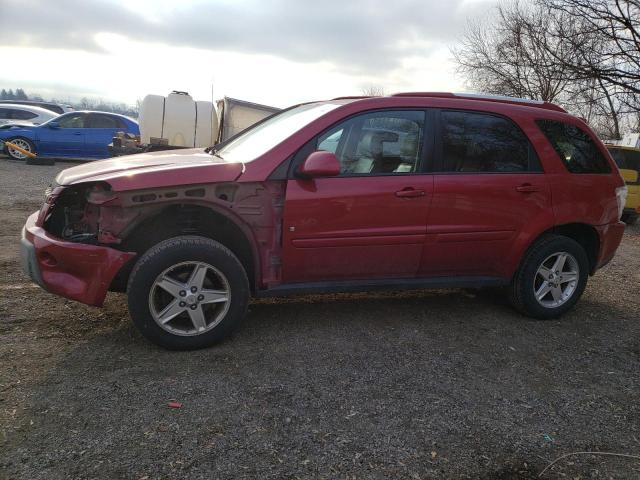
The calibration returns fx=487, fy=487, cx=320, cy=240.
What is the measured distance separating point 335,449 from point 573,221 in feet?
9.91

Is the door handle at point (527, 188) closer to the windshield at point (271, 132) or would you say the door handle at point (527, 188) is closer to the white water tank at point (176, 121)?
the windshield at point (271, 132)

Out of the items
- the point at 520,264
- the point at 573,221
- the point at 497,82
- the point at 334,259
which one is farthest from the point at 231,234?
the point at 497,82

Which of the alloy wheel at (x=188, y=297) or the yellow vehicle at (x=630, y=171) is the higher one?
the yellow vehicle at (x=630, y=171)

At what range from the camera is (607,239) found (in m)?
4.43

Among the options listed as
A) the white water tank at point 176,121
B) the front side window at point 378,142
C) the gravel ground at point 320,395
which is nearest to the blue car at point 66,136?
the white water tank at point 176,121

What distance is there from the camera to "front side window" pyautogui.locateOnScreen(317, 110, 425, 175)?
3.56 metres

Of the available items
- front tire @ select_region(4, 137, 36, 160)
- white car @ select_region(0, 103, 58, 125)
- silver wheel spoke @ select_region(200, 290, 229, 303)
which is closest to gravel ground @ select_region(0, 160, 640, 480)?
silver wheel spoke @ select_region(200, 290, 229, 303)

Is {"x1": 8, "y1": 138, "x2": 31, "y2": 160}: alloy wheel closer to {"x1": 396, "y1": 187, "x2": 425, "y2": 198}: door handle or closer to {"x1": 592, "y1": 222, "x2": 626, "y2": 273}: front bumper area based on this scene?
{"x1": 396, "y1": 187, "x2": 425, "y2": 198}: door handle

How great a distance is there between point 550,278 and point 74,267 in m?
3.77

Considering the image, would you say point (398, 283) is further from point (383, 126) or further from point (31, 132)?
point (31, 132)

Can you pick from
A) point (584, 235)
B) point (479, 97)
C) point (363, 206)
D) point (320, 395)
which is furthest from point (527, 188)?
point (320, 395)

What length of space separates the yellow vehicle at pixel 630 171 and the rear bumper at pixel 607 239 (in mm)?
6913

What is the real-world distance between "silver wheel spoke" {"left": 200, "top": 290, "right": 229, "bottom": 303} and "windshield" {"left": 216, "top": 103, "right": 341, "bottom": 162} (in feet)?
3.11

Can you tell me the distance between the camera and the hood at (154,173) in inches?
122
